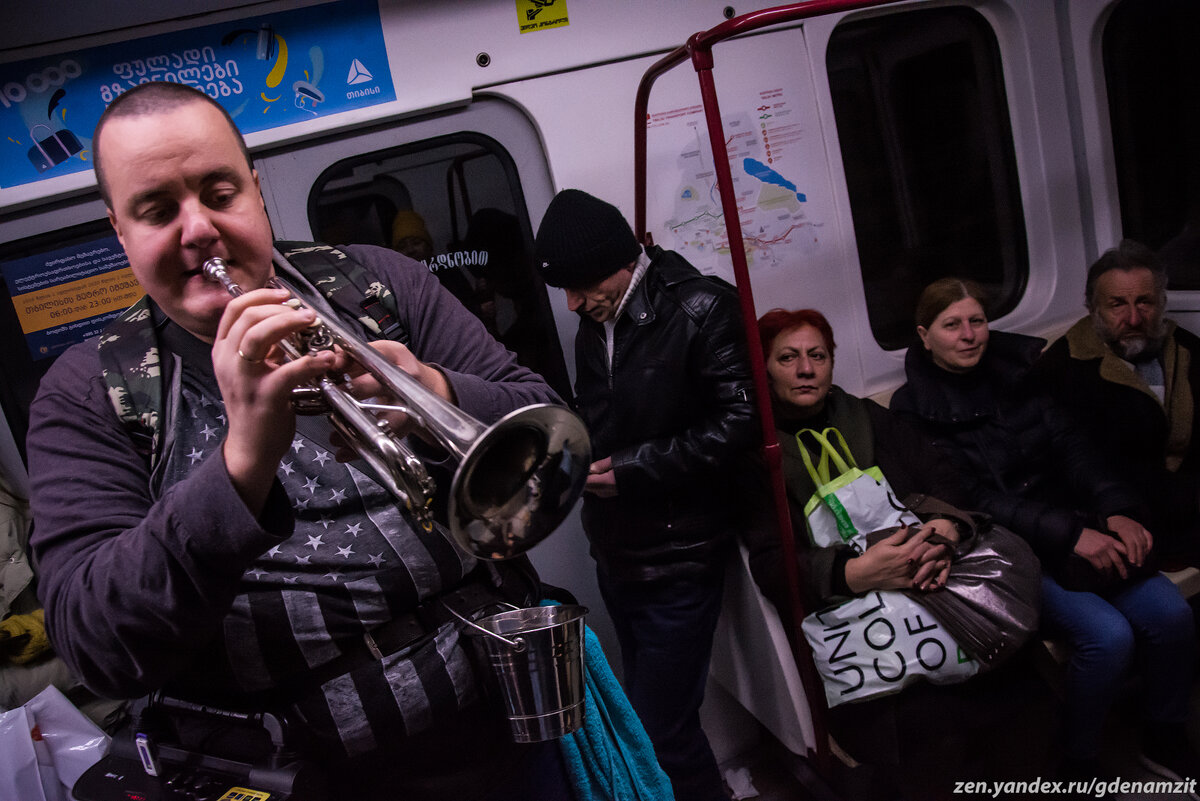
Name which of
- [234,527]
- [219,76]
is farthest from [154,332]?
[219,76]

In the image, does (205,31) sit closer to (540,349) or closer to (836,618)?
(540,349)

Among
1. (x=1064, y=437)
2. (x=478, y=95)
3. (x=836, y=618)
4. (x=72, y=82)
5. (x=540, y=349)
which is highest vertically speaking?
(x=72, y=82)

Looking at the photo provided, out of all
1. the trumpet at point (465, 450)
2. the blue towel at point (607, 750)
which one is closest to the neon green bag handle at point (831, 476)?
the blue towel at point (607, 750)

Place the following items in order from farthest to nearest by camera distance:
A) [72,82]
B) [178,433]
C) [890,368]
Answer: [890,368] → [72,82] → [178,433]

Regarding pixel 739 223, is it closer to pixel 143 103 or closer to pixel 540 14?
pixel 540 14

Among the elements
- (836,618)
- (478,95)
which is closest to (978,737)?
(836,618)

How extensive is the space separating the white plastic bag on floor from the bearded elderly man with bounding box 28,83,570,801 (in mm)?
1736

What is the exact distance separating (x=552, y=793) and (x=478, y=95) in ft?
7.84

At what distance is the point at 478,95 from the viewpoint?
2910 millimetres

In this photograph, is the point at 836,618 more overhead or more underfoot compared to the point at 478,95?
more underfoot

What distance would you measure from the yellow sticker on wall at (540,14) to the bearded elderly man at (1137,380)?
2.42 metres

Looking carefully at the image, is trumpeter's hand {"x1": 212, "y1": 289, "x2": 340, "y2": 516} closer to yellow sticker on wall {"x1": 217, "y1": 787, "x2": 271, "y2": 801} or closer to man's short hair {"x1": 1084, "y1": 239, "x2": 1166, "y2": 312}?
yellow sticker on wall {"x1": 217, "y1": 787, "x2": 271, "y2": 801}

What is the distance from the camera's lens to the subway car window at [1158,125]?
3.67 m

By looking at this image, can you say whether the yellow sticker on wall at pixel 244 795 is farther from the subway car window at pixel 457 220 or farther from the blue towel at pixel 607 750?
the subway car window at pixel 457 220
